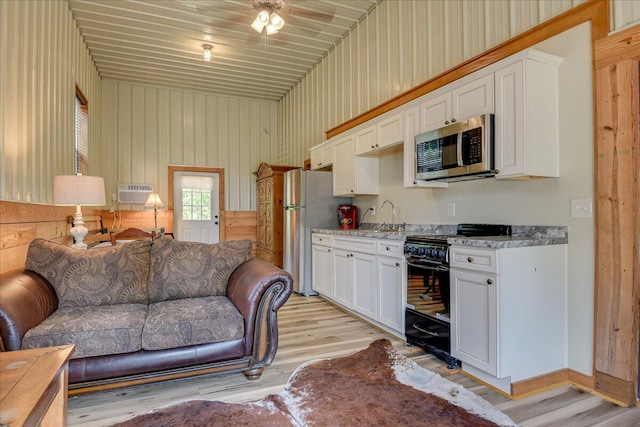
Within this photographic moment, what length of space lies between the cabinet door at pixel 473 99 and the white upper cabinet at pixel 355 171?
1637 mm

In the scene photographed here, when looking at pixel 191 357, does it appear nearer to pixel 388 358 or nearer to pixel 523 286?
pixel 388 358

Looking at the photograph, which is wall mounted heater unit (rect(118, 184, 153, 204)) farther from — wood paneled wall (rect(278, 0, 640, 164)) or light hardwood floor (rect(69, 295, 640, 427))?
light hardwood floor (rect(69, 295, 640, 427))

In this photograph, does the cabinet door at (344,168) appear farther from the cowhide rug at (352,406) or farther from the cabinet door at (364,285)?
the cowhide rug at (352,406)

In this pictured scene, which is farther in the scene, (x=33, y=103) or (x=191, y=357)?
(x=33, y=103)

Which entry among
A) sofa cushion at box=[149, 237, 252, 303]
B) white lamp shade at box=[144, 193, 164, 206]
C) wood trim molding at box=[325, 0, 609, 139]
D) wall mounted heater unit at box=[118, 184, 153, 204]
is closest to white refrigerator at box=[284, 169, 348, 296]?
wood trim molding at box=[325, 0, 609, 139]

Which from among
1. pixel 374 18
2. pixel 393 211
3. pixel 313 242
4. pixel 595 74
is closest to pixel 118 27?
pixel 374 18

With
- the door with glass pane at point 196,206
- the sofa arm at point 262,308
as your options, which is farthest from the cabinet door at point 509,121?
the door with glass pane at point 196,206

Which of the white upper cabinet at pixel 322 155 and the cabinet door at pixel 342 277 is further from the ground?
the white upper cabinet at pixel 322 155

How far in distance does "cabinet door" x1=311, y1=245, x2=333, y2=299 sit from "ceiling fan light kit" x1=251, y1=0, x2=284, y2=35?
2.49 meters

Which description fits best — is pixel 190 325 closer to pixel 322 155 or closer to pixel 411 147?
pixel 411 147

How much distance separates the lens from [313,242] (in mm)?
4801

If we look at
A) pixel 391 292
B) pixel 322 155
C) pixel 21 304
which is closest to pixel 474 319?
pixel 391 292

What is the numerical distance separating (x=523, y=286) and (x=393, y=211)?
2005 millimetres

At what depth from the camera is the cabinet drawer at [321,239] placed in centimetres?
435
